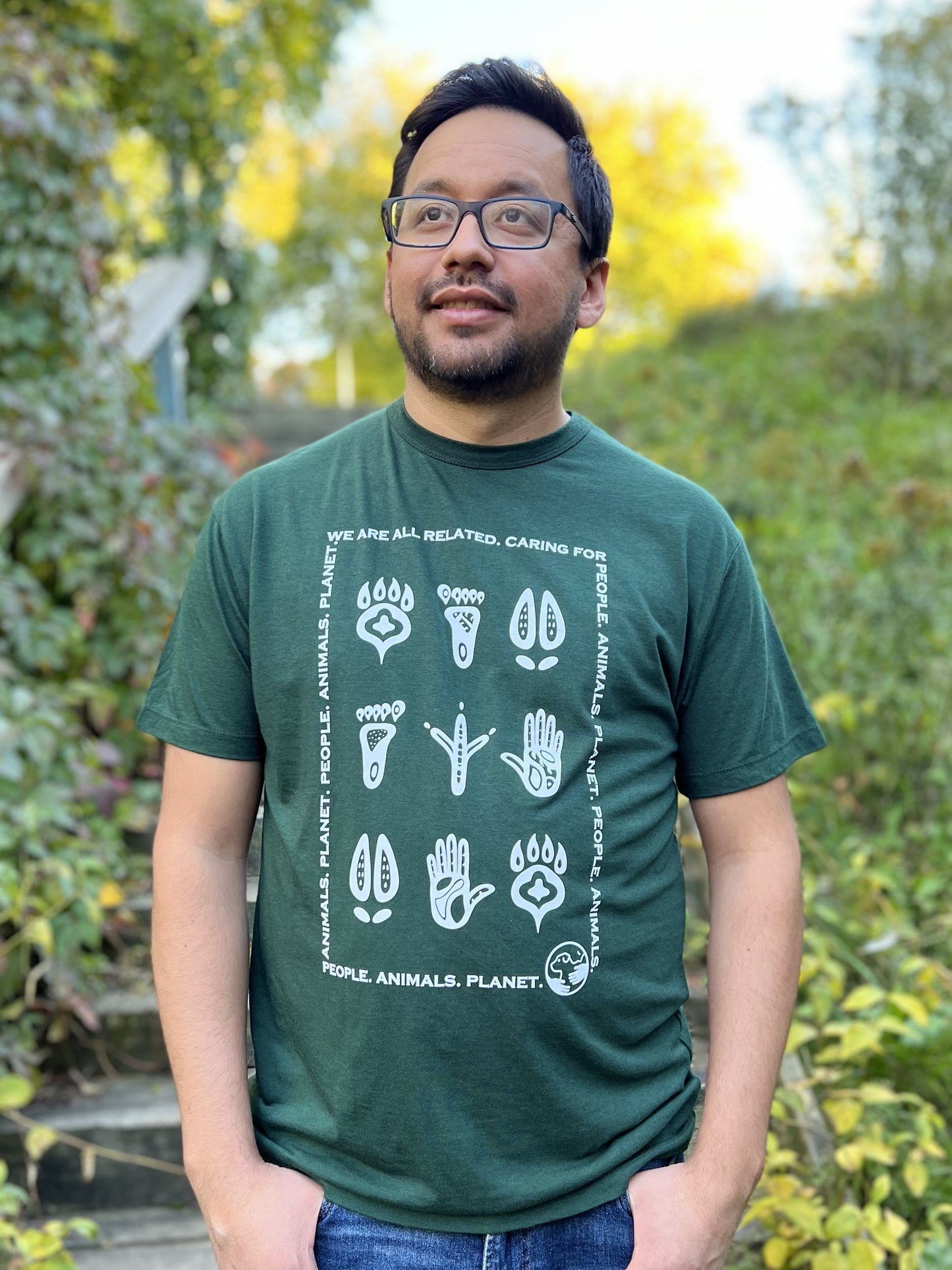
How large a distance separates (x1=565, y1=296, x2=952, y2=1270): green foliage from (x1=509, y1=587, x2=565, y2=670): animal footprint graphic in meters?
1.18

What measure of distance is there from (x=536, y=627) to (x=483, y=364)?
35 cm

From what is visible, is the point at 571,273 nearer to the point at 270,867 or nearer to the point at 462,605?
the point at 462,605

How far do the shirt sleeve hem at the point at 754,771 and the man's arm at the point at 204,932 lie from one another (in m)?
0.58

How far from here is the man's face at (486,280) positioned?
4.93 ft

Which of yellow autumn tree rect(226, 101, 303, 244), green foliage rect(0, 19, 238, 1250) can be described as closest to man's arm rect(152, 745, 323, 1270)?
green foliage rect(0, 19, 238, 1250)

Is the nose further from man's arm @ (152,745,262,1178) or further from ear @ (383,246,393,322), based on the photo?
man's arm @ (152,745,262,1178)

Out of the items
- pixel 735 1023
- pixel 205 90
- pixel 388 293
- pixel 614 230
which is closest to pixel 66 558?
pixel 388 293

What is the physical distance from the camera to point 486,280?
1.51 m

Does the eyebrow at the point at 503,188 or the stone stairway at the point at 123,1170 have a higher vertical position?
the eyebrow at the point at 503,188

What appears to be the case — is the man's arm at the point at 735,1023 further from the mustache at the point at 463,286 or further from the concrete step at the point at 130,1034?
the concrete step at the point at 130,1034

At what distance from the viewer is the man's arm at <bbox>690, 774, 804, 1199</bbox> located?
1447 mm

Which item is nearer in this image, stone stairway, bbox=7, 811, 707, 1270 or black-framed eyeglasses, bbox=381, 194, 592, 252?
black-framed eyeglasses, bbox=381, 194, 592, 252

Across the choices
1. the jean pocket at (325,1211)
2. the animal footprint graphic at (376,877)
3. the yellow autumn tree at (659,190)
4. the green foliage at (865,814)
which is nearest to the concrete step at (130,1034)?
the green foliage at (865,814)

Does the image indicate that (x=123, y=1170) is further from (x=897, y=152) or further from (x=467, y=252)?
(x=897, y=152)
